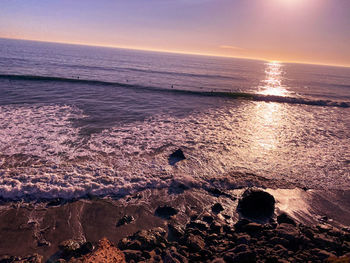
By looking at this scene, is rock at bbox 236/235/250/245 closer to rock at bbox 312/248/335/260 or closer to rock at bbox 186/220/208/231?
rock at bbox 186/220/208/231

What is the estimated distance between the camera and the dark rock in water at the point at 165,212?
6981 millimetres

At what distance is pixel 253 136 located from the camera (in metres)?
14.6

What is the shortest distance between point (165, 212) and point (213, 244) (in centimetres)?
202

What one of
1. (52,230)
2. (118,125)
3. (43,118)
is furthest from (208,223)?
(43,118)

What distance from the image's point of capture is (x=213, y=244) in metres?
5.70

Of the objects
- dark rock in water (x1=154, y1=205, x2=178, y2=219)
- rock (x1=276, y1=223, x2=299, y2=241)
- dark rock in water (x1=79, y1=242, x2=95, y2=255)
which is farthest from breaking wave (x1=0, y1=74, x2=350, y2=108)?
dark rock in water (x1=79, y1=242, x2=95, y2=255)

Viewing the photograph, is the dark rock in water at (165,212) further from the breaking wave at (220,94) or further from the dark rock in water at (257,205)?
the breaking wave at (220,94)

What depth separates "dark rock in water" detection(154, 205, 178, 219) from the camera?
6.98 m

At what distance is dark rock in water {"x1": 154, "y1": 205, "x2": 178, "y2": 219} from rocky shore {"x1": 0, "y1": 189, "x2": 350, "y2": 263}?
0.04 meters

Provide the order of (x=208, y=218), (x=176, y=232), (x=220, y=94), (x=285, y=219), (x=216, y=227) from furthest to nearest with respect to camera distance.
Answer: (x=220, y=94) < (x=208, y=218) < (x=285, y=219) < (x=216, y=227) < (x=176, y=232)

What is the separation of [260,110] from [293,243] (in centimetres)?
2054

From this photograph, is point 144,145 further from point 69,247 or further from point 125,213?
point 69,247

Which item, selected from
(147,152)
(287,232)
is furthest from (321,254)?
(147,152)

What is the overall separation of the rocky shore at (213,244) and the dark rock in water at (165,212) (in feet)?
0.13
